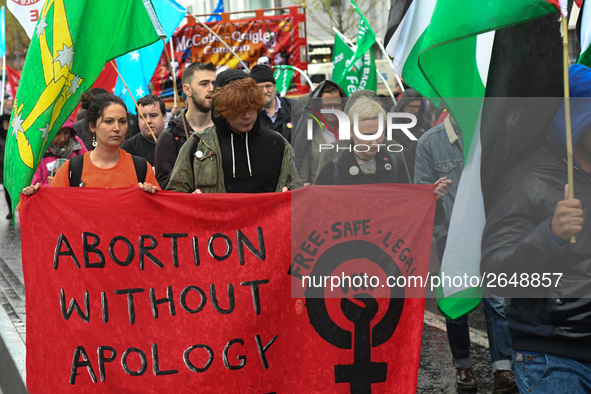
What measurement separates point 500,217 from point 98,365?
7.17 feet

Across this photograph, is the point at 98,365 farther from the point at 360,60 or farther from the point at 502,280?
the point at 360,60

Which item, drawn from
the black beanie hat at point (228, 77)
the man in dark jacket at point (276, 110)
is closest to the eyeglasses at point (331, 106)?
the man in dark jacket at point (276, 110)

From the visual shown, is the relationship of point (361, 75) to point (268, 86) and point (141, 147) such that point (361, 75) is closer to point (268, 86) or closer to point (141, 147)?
point (268, 86)

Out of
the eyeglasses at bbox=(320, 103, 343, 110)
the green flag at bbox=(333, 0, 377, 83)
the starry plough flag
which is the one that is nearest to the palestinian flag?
the starry plough flag

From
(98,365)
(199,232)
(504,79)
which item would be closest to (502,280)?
(504,79)

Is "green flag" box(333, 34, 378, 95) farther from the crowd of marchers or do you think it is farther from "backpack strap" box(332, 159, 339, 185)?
"backpack strap" box(332, 159, 339, 185)

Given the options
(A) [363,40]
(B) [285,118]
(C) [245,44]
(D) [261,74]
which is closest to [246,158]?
(B) [285,118]

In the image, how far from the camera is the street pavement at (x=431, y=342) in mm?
5328

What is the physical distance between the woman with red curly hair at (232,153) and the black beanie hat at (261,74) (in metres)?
2.79

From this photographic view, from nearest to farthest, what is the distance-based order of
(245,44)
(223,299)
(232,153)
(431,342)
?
(223,299)
(232,153)
(431,342)
(245,44)

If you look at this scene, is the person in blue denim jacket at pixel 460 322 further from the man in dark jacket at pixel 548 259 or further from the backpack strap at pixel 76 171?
the backpack strap at pixel 76 171

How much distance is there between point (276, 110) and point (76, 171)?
2.83 meters

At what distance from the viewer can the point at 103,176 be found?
4.80 m

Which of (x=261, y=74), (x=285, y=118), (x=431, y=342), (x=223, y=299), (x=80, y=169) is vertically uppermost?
(x=261, y=74)
